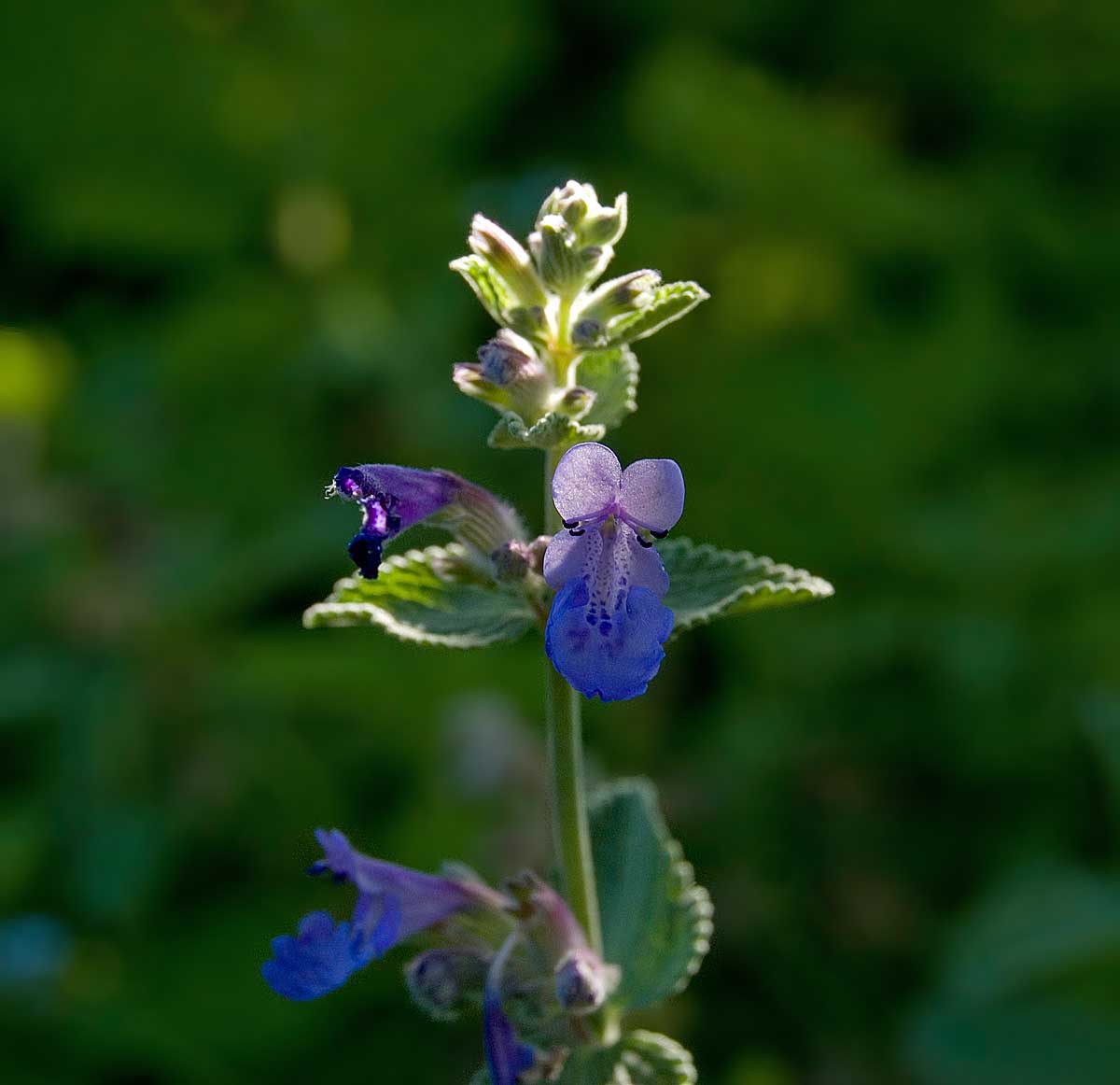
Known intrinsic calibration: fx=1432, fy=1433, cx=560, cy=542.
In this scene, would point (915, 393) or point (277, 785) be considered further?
Result: point (915, 393)

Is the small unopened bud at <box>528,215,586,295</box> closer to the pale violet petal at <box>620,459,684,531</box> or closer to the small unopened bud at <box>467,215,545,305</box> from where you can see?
the small unopened bud at <box>467,215,545,305</box>

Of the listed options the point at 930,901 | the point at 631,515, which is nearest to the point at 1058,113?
the point at 930,901

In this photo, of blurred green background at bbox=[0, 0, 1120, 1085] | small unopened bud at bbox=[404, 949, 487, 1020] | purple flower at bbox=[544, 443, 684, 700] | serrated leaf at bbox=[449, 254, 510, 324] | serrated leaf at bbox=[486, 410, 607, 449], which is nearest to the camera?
purple flower at bbox=[544, 443, 684, 700]

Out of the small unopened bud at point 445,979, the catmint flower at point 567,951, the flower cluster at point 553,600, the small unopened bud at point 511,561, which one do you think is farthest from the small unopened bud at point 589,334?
the small unopened bud at point 445,979

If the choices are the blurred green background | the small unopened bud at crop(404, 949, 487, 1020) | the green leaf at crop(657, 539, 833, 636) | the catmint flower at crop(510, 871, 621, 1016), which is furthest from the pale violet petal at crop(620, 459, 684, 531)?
the blurred green background

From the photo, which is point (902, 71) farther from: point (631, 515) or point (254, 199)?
point (631, 515)
